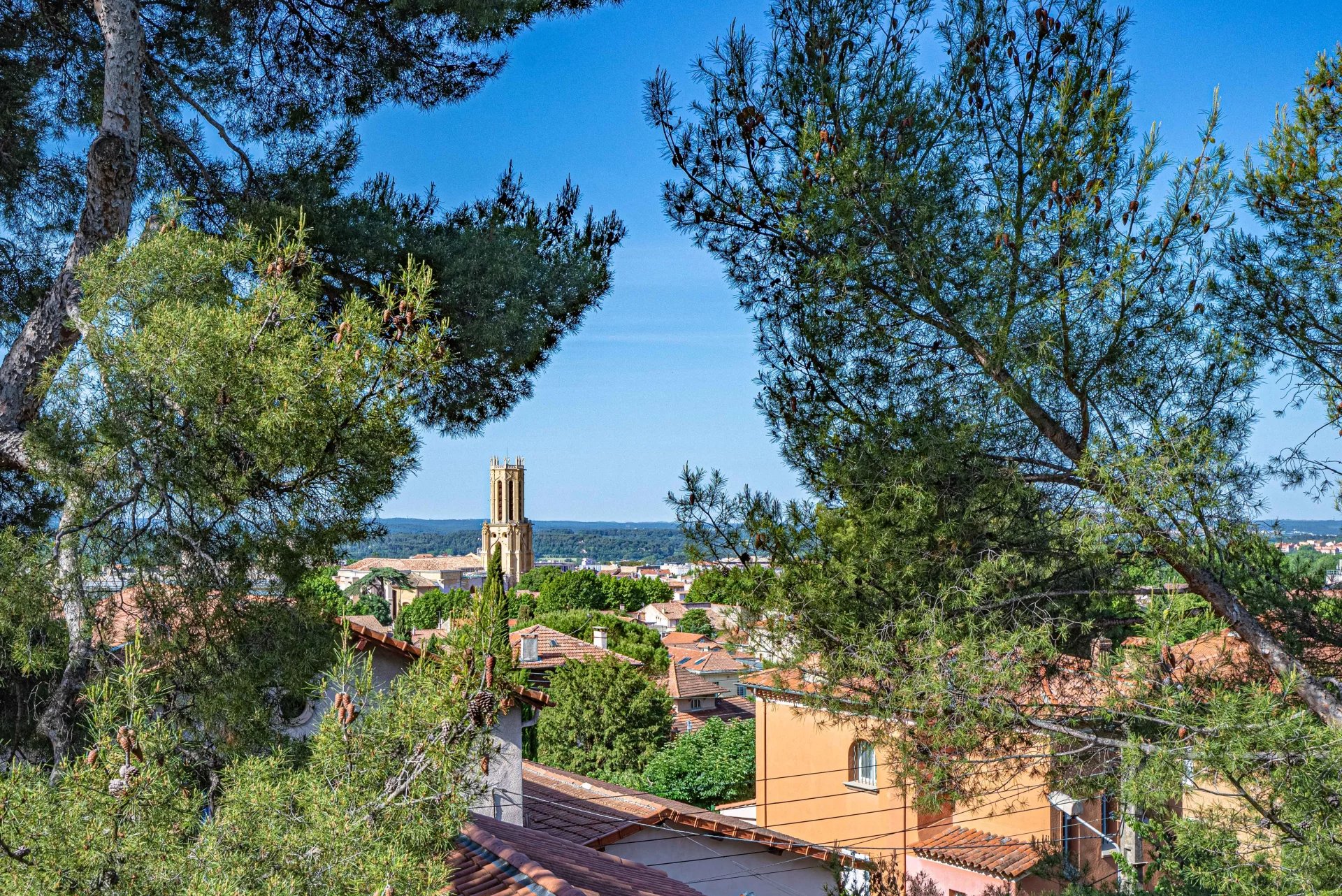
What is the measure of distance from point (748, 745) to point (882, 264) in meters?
19.1

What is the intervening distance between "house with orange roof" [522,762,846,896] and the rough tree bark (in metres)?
7.67

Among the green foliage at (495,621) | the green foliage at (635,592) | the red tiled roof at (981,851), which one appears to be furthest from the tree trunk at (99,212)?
the green foliage at (635,592)

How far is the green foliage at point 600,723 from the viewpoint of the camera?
23.4m

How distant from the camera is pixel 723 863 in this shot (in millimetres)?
11828

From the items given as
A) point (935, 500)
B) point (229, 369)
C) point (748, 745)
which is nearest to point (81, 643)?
point (229, 369)

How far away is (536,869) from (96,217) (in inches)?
171

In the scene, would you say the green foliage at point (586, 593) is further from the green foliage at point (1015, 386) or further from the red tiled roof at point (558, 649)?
the green foliage at point (1015, 386)

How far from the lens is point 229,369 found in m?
3.31

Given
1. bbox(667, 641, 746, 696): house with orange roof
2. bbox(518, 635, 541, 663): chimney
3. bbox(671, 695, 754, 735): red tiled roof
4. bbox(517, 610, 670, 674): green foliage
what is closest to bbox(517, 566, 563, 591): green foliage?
bbox(517, 610, 670, 674): green foliage

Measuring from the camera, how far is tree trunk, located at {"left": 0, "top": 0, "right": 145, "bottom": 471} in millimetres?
4395

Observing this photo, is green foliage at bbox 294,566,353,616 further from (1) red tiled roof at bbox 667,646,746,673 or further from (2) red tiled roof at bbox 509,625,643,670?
(1) red tiled roof at bbox 667,646,746,673

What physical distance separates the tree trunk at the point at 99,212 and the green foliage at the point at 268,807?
85.8 inches

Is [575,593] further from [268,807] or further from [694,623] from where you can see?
[268,807]

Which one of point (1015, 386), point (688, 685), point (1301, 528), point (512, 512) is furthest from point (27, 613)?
point (512, 512)
